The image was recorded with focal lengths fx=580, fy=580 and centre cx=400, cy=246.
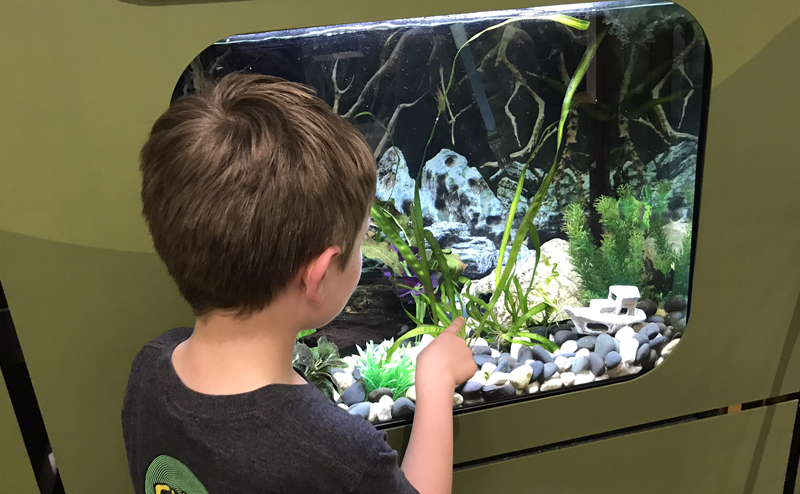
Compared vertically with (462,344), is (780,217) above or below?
above

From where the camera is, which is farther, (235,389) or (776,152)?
(776,152)

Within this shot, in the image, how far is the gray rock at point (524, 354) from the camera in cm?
108

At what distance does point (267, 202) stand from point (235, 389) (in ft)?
0.65

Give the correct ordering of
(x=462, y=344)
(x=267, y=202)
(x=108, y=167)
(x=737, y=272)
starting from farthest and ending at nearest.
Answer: (x=737, y=272)
(x=462, y=344)
(x=108, y=167)
(x=267, y=202)

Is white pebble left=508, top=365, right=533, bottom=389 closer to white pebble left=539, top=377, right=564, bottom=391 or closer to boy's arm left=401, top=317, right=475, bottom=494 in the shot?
white pebble left=539, top=377, right=564, bottom=391

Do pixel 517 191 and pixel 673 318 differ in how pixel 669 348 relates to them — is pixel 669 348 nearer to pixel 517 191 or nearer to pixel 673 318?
pixel 673 318


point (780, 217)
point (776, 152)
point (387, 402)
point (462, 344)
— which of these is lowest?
point (387, 402)

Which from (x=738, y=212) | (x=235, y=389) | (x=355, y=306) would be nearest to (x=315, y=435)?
(x=235, y=389)

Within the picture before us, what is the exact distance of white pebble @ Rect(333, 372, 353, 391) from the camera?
1.02 m

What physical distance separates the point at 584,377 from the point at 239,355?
689 mm

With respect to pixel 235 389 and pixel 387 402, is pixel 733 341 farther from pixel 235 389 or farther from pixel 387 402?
pixel 235 389

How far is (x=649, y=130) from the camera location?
101 cm

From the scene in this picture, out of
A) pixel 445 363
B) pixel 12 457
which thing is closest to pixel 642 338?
pixel 445 363

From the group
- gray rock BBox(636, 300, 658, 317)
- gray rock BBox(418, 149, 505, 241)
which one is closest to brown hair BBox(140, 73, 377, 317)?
gray rock BBox(418, 149, 505, 241)
